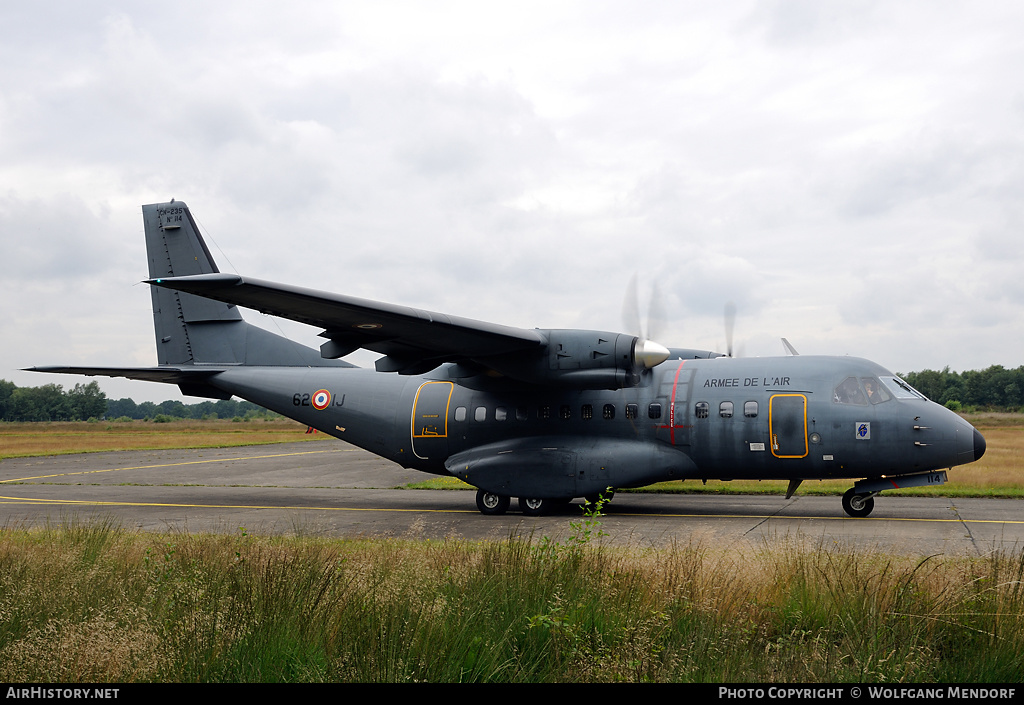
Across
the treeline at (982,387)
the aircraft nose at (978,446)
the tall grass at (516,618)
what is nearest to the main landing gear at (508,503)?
the aircraft nose at (978,446)

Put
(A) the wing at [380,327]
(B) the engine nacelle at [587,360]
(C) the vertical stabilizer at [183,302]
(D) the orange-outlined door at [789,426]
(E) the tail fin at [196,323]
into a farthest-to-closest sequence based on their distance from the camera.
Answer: (C) the vertical stabilizer at [183,302]
(E) the tail fin at [196,323]
(D) the orange-outlined door at [789,426]
(B) the engine nacelle at [587,360]
(A) the wing at [380,327]

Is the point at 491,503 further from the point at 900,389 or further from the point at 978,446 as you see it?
the point at 978,446

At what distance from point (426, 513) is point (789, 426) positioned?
7805mm

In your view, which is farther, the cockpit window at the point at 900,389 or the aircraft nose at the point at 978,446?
the cockpit window at the point at 900,389

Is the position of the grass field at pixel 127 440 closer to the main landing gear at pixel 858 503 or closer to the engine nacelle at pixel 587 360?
the engine nacelle at pixel 587 360

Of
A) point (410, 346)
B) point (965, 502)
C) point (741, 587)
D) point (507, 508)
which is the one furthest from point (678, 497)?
point (741, 587)

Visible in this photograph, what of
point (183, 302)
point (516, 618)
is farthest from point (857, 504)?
point (183, 302)

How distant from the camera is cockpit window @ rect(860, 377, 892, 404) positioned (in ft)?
44.9

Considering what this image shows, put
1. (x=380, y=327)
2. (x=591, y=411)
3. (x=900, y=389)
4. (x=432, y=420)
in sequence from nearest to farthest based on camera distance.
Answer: (x=380, y=327)
(x=900, y=389)
(x=591, y=411)
(x=432, y=420)

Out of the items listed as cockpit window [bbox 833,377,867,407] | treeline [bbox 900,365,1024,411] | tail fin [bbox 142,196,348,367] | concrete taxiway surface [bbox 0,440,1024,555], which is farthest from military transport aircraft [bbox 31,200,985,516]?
treeline [bbox 900,365,1024,411]

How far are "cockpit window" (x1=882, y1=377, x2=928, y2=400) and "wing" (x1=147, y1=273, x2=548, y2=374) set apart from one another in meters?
6.85

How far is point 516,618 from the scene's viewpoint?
530cm

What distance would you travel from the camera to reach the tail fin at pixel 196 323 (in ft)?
61.2

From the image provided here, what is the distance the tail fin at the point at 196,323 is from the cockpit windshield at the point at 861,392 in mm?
12135
